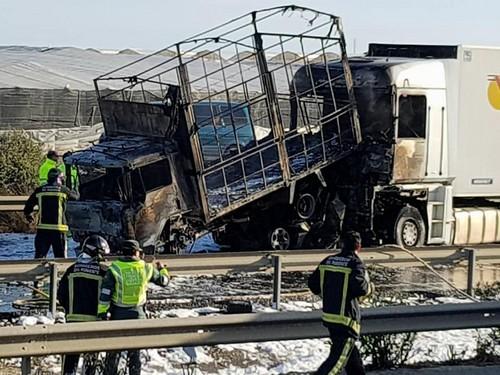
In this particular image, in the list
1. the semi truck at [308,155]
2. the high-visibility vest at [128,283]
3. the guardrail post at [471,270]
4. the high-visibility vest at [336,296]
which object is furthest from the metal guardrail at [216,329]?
the semi truck at [308,155]

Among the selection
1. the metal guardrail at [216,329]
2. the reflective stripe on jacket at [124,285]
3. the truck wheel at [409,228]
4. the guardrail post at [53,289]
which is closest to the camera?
the metal guardrail at [216,329]

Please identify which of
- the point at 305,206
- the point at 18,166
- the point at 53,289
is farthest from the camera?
the point at 18,166

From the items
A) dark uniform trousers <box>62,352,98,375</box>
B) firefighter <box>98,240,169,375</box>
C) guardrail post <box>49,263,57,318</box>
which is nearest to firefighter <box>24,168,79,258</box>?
guardrail post <box>49,263,57,318</box>

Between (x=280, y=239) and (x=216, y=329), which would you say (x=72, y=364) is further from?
(x=280, y=239)

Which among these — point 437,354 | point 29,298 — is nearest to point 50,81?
point 29,298

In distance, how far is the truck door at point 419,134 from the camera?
17.1 metres

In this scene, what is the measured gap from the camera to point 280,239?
1683cm

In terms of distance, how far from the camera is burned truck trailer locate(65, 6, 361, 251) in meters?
14.6

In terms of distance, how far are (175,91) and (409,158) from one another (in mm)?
4713

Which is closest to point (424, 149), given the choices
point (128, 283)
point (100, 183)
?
point (100, 183)

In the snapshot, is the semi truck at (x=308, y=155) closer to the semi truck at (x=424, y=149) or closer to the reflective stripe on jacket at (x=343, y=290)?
the semi truck at (x=424, y=149)

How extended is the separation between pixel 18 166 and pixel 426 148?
908 centimetres

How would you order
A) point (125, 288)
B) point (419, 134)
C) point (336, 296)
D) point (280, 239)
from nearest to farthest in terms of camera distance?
point (336, 296) < point (125, 288) < point (280, 239) < point (419, 134)

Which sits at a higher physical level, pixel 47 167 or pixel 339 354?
pixel 47 167
